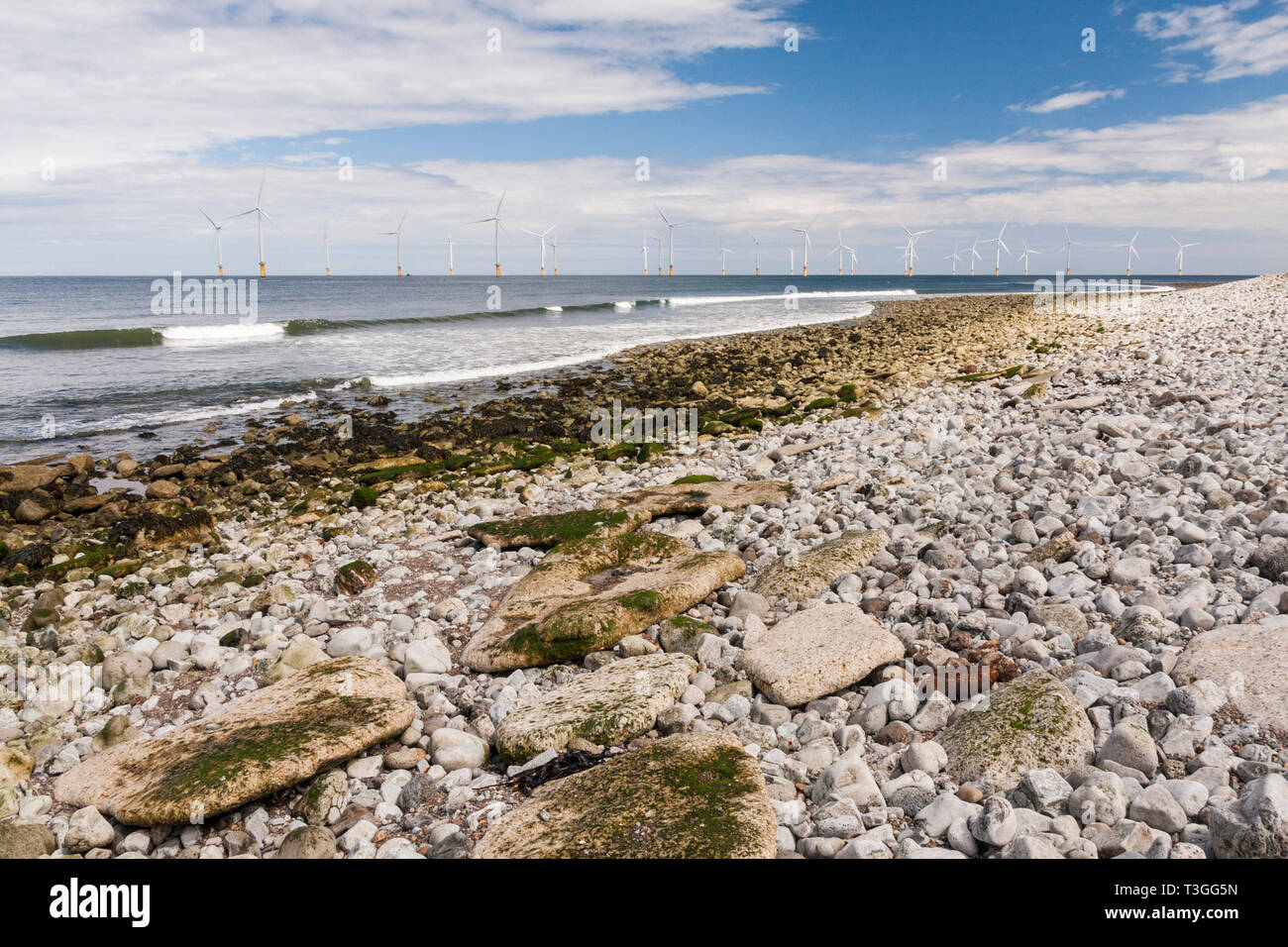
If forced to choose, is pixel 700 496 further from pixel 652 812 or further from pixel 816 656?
pixel 652 812

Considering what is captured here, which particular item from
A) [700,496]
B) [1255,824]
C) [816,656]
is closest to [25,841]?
[816,656]

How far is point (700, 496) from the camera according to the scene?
8648 mm

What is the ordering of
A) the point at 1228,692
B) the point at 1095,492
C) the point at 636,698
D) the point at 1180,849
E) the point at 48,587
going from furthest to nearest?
the point at 48,587 < the point at 1095,492 < the point at 636,698 < the point at 1228,692 < the point at 1180,849

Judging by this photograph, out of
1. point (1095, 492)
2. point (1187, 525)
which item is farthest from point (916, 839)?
point (1095, 492)

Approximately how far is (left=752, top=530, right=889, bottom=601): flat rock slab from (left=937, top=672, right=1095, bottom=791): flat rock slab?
1966 mm

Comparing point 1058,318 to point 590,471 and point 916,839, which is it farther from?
point 916,839

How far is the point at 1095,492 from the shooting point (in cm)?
698

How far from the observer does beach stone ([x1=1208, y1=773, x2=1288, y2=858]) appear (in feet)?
8.97

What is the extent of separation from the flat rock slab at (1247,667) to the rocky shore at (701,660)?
19 mm

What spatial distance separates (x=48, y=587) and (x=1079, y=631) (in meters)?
9.64

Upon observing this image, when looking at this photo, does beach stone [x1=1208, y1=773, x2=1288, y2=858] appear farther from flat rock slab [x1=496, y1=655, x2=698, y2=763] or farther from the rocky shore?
flat rock slab [x1=496, y1=655, x2=698, y2=763]

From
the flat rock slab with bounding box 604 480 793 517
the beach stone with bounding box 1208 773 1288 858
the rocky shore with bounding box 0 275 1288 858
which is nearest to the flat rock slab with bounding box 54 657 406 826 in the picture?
the rocky shore with bounding box 0 275 1288 858

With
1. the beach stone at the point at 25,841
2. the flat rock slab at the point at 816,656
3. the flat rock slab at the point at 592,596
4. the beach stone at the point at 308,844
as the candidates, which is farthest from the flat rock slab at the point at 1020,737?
the beach stone at the point at 25,841

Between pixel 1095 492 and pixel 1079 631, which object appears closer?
pixel 1079 631
